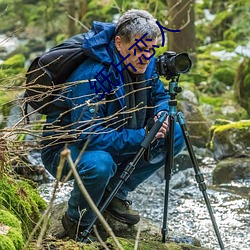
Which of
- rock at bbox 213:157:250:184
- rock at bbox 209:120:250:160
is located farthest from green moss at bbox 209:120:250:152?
rock at bbox 213:157:250:184

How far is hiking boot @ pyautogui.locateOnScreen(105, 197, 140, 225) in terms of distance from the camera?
3758 mm

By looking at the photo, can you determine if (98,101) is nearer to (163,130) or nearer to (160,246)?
(163,130)

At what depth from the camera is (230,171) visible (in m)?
6.27

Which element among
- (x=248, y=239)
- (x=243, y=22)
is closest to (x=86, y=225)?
(x=248, y=239)

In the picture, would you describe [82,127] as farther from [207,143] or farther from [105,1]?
[105,1]

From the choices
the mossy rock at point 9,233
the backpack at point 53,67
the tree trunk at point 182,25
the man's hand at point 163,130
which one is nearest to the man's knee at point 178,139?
the man's hand at point 163,130

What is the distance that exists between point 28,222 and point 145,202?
2559 mm

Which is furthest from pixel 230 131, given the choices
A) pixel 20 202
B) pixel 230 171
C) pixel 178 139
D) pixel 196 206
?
pixel 20 202

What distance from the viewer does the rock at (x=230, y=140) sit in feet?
22.6

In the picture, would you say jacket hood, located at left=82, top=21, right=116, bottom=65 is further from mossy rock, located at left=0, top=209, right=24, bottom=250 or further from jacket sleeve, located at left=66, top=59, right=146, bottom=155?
mossy rock, located at left=0, top=209, right=24, bottom=250

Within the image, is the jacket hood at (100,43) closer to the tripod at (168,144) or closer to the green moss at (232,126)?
the tripod at (168,144)

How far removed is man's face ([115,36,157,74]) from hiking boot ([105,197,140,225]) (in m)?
0.89

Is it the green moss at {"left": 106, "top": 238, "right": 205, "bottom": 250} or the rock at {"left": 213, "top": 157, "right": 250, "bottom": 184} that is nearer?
the green moss at {"left": 106, "top": 238, "right": 205, "bottom": 250}

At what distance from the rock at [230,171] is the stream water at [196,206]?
87 millimetres
